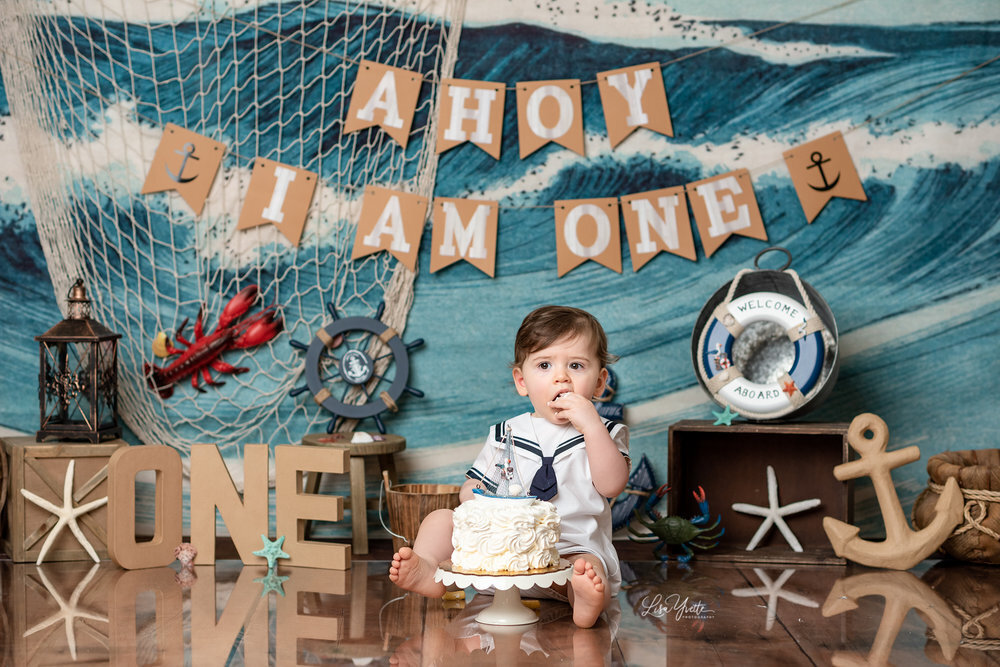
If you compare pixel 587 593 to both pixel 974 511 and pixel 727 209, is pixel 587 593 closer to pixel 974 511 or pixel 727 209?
pixel 974 511

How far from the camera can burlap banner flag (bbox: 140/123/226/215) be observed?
302 centimetres

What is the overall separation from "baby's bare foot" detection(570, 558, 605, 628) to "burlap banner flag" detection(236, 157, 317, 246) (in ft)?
5.28

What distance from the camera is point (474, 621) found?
1.97m

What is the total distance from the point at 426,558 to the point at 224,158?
1616 mm

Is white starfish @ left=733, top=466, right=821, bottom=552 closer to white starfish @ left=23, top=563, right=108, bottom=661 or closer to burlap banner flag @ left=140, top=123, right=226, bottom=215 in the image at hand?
white starfish @ left=23, top=563, right=108, bottom=661

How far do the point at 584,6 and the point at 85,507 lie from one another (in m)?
2.10

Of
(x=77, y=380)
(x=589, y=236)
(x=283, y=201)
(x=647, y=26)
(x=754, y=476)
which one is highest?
(x=647, y=26)

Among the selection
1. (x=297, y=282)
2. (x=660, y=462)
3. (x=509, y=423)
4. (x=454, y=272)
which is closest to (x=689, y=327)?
(x=660, y=462)

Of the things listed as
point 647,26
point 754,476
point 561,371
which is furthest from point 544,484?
point 647,26

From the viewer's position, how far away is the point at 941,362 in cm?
290

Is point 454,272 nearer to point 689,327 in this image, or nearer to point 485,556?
point 689,327

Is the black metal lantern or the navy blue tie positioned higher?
the black metal lantern

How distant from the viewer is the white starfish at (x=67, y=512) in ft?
8.34

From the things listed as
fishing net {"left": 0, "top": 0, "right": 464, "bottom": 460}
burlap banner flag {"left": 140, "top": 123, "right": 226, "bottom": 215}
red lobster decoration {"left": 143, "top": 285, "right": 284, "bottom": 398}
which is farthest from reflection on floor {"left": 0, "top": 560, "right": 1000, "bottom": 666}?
burlap banner flag {"left": 140, "top": 123, "right": 226, "bottom": 215}
